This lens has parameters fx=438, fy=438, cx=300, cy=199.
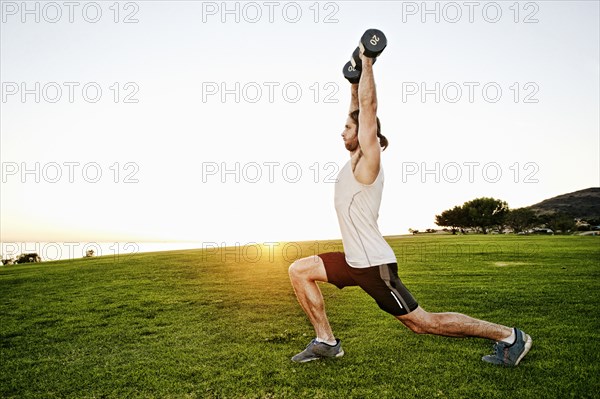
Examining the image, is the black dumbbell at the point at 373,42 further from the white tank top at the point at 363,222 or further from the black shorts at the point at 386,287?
the black shorts at the point at 386,287

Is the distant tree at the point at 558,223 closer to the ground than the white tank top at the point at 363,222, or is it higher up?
closer to the ground

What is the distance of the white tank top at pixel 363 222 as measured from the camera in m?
4.35

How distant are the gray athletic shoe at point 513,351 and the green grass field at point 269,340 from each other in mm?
130

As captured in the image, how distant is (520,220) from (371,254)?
82076 millimetres

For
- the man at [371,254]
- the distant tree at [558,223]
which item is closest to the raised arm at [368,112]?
the man at [371,254]

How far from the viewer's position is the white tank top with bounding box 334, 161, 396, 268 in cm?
435

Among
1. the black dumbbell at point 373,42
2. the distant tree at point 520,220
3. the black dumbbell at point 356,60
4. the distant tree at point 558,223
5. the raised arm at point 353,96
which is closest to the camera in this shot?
the black dumbbell at point 373,42

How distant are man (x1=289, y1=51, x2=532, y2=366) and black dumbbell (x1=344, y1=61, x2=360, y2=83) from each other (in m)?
Answer: 0.36

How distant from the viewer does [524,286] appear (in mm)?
9578

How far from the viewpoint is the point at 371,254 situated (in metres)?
4.36

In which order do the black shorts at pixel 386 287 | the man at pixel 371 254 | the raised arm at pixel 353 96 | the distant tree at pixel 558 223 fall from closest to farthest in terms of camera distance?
the man at pixel 371 254 < the black shorts at pixel 386 287 < the raised arm at pixel 353 96 < the distant tree at pixel 558 223

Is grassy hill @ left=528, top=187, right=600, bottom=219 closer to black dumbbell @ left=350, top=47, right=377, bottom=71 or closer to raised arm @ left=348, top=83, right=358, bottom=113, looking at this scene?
raised arm @ left=348, top=83, right=358, bottom=113

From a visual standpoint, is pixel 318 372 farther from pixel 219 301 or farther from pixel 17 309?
pixel 17 309

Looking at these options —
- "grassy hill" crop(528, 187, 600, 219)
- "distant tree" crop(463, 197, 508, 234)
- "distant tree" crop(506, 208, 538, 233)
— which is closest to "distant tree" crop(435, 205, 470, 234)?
"distant tree" crop(463, 197, 508, 234)
